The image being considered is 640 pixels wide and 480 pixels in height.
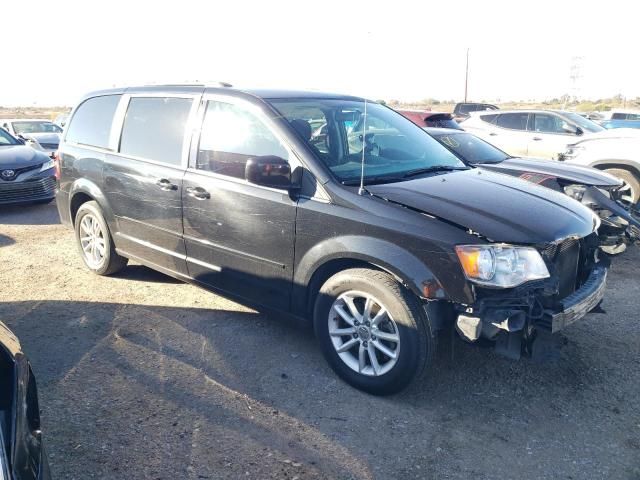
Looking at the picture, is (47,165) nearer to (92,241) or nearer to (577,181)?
(92,241)

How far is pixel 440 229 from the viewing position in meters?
3.13

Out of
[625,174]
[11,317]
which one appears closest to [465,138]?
[625,174]

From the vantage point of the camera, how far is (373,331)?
3418 mm

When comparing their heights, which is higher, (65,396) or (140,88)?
(140,88)

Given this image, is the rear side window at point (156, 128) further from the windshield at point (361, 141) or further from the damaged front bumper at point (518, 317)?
the damaged front bumper at point (518, 317)

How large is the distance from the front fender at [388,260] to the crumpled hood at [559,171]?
4.20 meters

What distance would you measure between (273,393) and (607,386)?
2.20 metres

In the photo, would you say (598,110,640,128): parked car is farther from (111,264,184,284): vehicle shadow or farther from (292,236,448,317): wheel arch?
(292,236,448,317): wheel arch

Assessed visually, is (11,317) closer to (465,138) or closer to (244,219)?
(244,219)

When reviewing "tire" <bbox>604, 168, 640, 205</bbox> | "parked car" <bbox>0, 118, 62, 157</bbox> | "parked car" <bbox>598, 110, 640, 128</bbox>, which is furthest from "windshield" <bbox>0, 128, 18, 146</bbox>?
"parked car" <bbox>598, 110, 640, 128</bbox>

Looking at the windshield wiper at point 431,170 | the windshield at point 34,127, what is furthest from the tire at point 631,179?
the windshield at point 34,127

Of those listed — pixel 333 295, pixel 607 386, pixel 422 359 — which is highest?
pixel 333 295

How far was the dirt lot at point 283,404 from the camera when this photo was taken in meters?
2.85

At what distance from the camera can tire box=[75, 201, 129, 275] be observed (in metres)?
5.35
